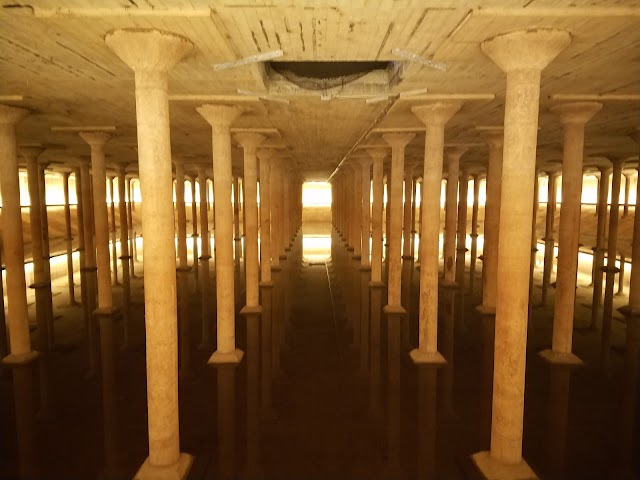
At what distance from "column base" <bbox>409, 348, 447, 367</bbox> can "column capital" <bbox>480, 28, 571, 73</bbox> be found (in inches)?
255

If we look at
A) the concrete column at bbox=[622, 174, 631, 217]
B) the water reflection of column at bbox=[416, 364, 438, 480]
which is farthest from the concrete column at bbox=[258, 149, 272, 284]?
the concrete column at bbox=[622, 174, 631, 217]

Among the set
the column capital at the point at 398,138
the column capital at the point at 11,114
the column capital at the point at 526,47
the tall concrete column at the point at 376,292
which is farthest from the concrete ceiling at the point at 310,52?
the tall concrete column at the point at 376,292

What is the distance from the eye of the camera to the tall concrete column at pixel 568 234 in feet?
32.1

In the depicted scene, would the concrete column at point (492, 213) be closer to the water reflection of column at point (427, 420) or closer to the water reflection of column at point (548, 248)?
A: the water reflection of column at point (548, 248)

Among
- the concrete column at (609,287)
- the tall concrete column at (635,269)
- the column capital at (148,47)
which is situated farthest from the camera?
the tall concrete column at (635,269)

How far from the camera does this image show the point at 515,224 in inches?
227

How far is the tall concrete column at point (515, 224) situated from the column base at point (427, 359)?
371 cm

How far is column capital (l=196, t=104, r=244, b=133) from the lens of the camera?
355 inches

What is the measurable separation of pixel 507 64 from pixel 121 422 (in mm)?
7869

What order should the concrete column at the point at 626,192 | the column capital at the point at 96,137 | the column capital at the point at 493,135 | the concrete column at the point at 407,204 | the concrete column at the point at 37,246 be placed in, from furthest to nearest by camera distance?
the concrete column at the point at 626,192 < the concrete column at the point at 407,204 < the concrete column at the point at 37,246 < the column capital at the point at 96,137 < the column capital at the point at 493,135

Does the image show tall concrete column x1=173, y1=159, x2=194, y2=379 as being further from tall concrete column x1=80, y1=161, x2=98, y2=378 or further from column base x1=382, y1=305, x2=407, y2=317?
column base x1=382, y1=305, x2=407, y2=317

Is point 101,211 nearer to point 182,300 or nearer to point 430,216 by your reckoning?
point 182,300

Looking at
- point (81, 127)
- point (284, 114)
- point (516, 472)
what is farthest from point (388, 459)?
point (81, 127)

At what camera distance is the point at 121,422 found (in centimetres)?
753
